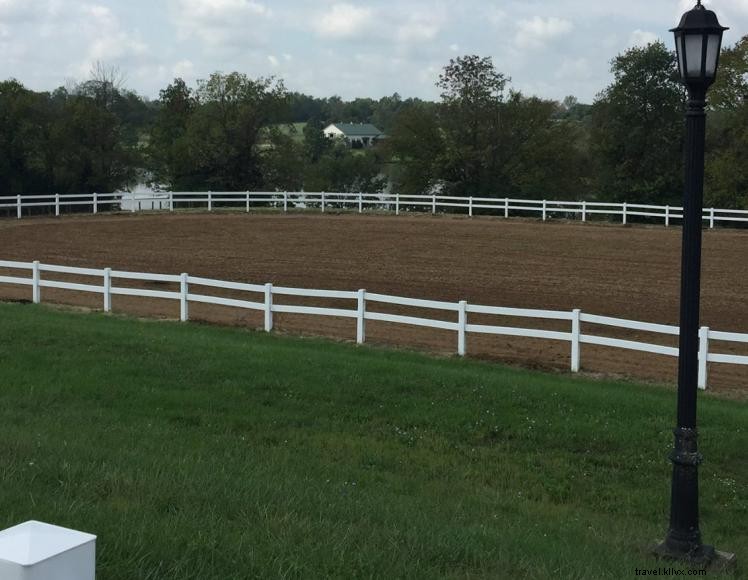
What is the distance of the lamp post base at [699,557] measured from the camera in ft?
21.2

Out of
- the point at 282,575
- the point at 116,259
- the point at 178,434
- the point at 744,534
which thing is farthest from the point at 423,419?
the point at 116,259

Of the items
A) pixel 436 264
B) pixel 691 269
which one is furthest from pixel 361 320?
pixel 436 264

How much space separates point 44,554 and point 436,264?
27.8 meters

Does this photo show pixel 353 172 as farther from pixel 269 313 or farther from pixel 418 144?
pixel 269 313

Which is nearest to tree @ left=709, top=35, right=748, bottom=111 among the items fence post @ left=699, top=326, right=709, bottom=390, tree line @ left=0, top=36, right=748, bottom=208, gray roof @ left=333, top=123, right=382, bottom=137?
tree line @ left=0, top=36, right=748, bottom=208

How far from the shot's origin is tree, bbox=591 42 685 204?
196 feet

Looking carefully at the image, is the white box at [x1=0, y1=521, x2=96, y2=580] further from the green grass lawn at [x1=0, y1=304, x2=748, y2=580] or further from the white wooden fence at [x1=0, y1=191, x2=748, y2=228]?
the white wooden fence at [x1=0, y1=191, x2=748, y2=228]

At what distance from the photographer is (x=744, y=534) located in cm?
811

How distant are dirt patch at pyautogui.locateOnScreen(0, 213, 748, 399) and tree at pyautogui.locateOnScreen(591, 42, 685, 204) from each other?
17354 millimetres

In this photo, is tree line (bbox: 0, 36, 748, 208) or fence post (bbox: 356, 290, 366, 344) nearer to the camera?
fence post (bbox: 356, 290, 366, 344)

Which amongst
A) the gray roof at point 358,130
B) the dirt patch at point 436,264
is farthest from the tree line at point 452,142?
the gray roof at point 358,130

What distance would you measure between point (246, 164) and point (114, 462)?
57947mm

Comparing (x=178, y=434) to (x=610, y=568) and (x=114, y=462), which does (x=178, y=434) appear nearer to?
(x=114, y=462)

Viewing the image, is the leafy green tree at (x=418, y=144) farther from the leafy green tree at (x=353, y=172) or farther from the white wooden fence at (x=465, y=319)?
the white wooden fence at (x=465, y=319)
